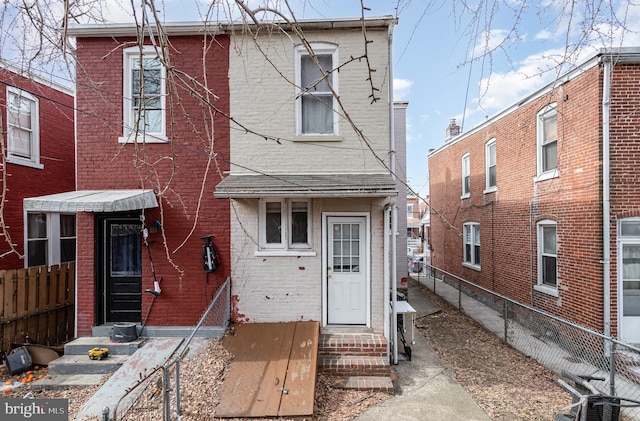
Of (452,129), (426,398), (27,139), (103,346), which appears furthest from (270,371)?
(452,129)

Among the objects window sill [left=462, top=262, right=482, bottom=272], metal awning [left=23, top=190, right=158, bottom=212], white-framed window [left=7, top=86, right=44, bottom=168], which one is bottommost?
window sill [left=462, top=262, right=482, bottom=272]

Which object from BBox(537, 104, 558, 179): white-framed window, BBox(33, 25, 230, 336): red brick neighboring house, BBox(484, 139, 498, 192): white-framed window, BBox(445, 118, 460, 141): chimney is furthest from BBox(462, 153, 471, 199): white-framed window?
BBox(33, 25, 230, 336): red brick neighboring house

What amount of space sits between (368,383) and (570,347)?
4682mm

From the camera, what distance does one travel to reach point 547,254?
860cm

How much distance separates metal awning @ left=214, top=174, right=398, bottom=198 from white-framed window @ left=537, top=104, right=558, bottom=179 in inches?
202

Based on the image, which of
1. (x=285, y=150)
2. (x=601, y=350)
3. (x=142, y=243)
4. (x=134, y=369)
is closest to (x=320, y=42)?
(x=285, y=150)

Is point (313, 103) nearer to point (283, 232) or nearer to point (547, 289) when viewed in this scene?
point (283, 232)

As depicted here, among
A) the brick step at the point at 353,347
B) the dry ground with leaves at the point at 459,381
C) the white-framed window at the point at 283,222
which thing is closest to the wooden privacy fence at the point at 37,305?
the dry ground with leaves at the point at 459,381

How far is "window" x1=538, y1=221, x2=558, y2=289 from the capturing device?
835 cm

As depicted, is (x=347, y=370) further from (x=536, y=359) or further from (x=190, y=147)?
(x=190, y=147)

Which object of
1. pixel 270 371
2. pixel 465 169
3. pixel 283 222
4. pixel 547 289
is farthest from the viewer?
A: pixel 465 169

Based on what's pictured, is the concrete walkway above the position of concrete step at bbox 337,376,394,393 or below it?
below

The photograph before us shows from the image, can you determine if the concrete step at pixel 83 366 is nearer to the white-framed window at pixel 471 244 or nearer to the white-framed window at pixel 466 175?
the white-framed window at pixel 471 244

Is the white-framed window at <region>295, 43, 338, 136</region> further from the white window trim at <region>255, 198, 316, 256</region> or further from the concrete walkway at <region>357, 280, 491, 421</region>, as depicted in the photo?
the concrete walkway at <region>357, 280, 491, 421</region>
